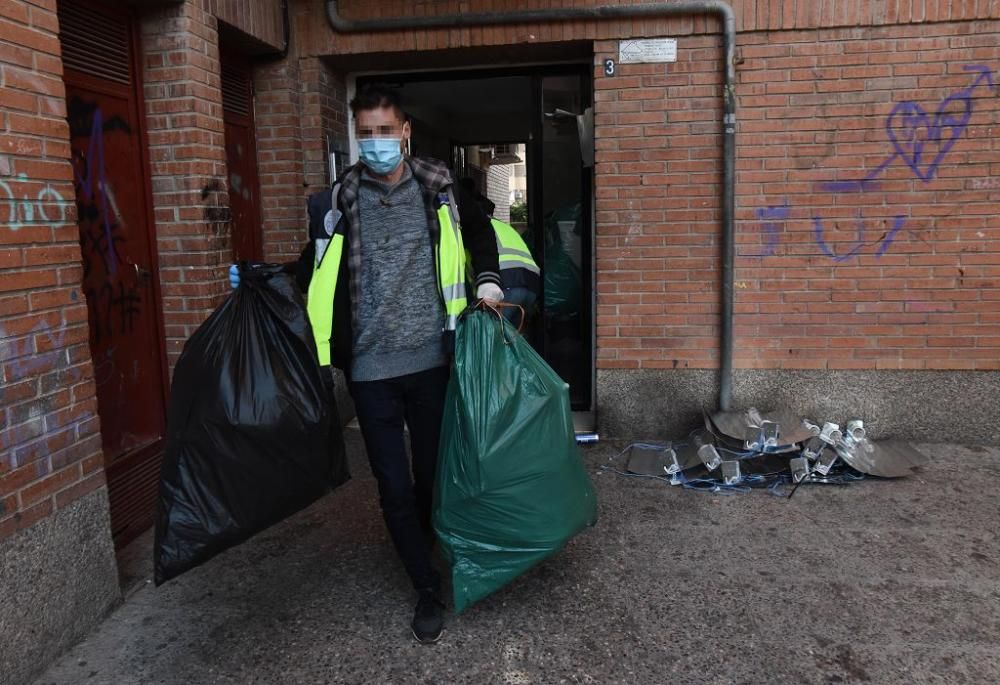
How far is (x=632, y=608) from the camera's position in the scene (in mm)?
2994

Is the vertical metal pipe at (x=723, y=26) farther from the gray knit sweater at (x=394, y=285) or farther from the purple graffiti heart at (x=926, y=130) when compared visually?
the gray knit sweater at (x=394, y=285)

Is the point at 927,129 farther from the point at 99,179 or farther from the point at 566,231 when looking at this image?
the point at 99,179

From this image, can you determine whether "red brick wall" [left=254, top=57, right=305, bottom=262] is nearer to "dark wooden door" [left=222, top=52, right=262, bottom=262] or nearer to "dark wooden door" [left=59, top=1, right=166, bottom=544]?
"dark wooden door" [left=222, top=52, right=262, bottom=262]

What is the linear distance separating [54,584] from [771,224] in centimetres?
395

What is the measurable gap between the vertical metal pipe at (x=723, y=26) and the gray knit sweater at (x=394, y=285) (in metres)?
2.25

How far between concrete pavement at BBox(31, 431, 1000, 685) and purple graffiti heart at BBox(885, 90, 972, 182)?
1874mm

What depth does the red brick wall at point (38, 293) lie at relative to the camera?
8.31 ft

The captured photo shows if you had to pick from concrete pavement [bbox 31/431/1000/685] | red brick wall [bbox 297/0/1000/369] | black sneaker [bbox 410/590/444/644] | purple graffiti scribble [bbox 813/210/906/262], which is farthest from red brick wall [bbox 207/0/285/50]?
purple graffiti scribble [bbox 813/210/906/262]

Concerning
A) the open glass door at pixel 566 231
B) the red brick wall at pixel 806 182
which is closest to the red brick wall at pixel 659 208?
the red brick wall at pixel 806 182

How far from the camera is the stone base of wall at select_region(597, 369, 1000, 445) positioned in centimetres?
465

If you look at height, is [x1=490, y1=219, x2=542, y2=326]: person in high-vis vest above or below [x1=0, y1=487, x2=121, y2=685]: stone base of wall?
above

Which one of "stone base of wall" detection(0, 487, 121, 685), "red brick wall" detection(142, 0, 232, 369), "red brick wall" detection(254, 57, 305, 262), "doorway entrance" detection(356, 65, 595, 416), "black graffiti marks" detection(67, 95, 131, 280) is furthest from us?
"doorway entrance" detection(356, 65, 595, 416)

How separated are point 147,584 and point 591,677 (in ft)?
6.16

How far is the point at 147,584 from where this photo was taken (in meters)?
3.26
